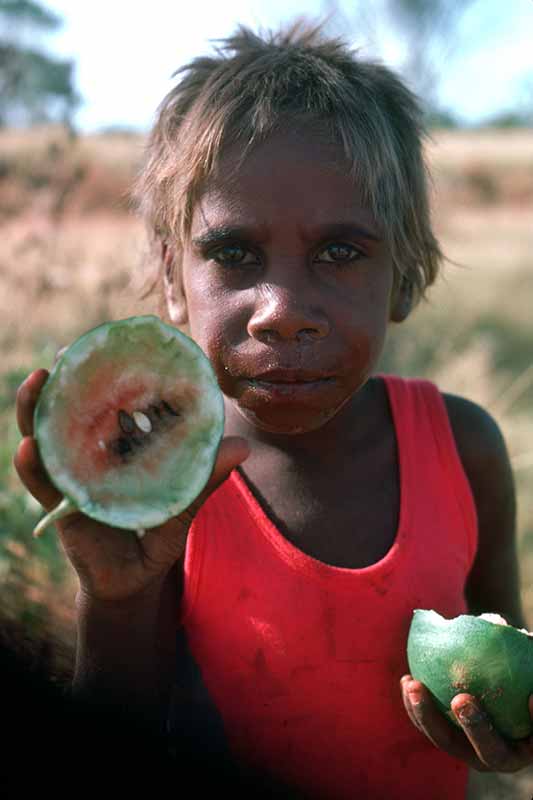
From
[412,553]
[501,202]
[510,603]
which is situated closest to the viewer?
[412,553]

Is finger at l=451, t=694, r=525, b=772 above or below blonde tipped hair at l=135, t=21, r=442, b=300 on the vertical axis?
below

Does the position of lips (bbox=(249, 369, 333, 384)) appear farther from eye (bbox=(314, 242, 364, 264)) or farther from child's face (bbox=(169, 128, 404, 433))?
eye (bbox=(314, 242, 364, 264))

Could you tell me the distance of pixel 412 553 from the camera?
5.74ft

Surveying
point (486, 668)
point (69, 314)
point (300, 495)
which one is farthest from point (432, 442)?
point (69, 314)

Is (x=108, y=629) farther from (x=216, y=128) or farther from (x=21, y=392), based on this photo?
(x=216, y=128)

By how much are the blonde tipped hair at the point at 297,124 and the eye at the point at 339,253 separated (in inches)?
3.5

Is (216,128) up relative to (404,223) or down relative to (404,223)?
up

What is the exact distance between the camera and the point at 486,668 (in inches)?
59.8

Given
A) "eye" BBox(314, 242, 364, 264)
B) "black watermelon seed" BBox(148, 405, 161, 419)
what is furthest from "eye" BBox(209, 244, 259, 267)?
"black watermelon seed" BBox(148, 405, 161, 419)

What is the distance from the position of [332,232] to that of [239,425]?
503mm

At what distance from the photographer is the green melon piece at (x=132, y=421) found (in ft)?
4.33

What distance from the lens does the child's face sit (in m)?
1.57

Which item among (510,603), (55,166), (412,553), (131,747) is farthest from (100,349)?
(55,166)

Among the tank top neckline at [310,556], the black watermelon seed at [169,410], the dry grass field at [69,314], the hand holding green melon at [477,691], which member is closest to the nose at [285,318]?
the black watermelon seed at [169,410]
